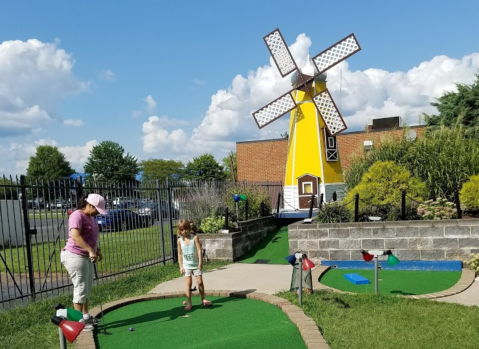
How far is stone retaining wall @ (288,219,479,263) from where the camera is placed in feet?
29.2

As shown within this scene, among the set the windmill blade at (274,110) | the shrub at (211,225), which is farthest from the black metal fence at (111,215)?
the windmill blade at (274,110)

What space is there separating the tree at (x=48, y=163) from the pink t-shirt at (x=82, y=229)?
59087 millimetres

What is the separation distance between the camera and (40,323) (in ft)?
19.9

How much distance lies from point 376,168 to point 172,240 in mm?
5548


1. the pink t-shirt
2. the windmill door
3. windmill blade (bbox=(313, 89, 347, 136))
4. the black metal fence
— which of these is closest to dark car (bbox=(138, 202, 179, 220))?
the black metal fence

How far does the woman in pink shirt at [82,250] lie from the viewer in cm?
503

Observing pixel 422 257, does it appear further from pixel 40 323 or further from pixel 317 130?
pixel 317 130

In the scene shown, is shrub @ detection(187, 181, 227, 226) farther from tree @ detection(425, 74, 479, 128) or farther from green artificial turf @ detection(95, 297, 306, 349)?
tree @ detection(425, 74, 479, 128)

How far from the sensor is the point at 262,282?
798cm

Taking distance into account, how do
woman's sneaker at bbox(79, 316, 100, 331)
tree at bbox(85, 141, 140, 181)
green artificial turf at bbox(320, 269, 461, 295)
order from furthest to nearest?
1. tree at bbox(85, 141, 140, 181)
2. green artificial turf at bbox(320, 269, 461, 295)
3. woman's sneaker at bbox(79, 316, 100, 331)

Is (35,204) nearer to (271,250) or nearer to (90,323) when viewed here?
(90,323)

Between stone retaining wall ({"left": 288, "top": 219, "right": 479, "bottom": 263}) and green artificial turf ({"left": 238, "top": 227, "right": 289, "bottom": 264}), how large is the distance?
2.09ft

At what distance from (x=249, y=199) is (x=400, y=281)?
627cm

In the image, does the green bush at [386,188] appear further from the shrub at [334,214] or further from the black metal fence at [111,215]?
the black metal fence at [111,215]
